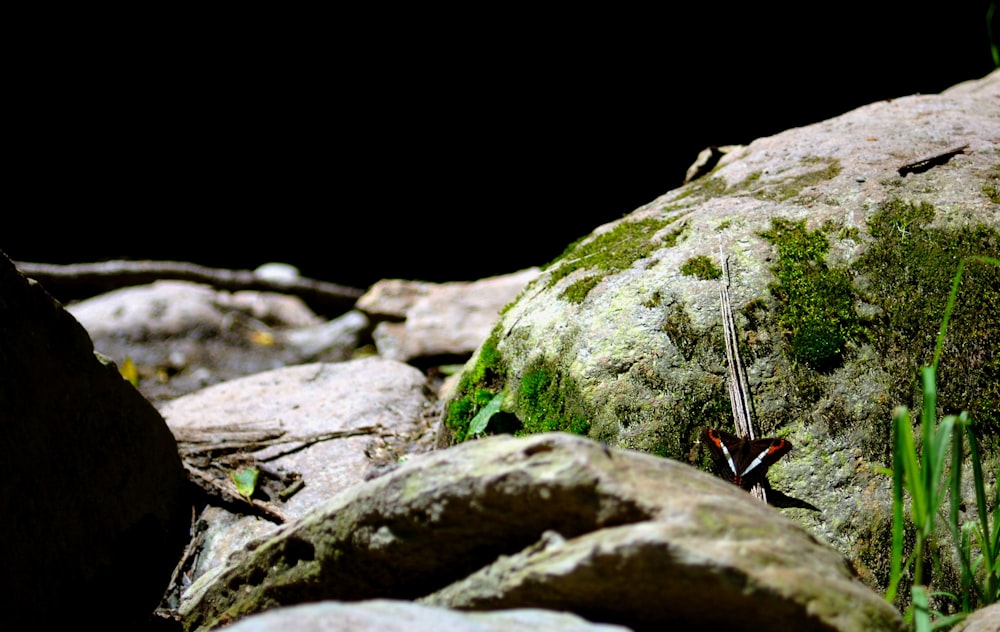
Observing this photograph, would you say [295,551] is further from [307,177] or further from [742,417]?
[307,177]

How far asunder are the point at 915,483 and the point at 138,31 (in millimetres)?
11424

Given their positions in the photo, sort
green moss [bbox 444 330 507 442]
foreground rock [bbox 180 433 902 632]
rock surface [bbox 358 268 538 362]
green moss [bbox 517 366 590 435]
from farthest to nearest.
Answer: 1. rock surface [bbox 358 268 538 362]
2. green moss [bbox 444 330 507 442]
3. green moss [bbox 517 366 590 435]
4. foreground rock [bbox 180 433 902 632]

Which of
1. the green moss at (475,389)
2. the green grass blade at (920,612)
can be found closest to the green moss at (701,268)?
the green moss at (475,389)

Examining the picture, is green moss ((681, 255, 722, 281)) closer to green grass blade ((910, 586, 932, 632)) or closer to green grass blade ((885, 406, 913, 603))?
green grass blade ((885, 406, 913, 603))

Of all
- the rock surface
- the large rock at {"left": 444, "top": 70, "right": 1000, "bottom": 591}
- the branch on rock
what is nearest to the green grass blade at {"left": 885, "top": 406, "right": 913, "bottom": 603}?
the large rock at {"left": 444, "top": 70, "right": 1000, "bottom": 591}

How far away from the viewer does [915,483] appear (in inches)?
64.3

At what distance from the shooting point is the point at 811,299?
8.80ft

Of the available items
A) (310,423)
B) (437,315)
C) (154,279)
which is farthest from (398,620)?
(154,279)

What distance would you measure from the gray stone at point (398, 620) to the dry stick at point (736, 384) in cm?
128

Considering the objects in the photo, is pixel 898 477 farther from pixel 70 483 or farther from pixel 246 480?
pixel 246 480

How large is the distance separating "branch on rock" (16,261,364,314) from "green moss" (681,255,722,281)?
21.3ft

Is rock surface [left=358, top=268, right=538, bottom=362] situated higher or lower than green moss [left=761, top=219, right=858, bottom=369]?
lower

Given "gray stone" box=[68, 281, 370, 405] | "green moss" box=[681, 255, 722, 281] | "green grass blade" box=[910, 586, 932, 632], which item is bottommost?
"gray stone" box=[68, 281, 370, 405]

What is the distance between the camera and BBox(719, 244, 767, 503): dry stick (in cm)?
252
